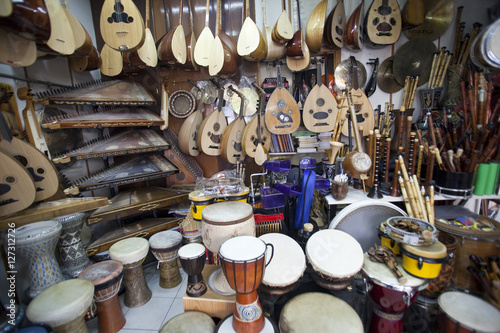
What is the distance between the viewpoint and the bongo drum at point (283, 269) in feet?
5.03

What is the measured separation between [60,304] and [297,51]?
11.2 ft

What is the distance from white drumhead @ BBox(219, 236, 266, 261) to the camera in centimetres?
136

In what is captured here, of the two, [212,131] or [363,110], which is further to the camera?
[212,131]

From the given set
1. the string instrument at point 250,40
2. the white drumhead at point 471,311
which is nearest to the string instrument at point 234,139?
the string instrument at point 250,40

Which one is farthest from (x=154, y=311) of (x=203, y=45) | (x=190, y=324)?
(x=203, y=45)

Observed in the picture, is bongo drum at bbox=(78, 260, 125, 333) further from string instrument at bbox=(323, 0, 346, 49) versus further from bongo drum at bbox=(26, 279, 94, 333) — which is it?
string instrument at bbox=(323, 0, 346, 49)

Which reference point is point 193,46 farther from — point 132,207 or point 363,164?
point 363,164

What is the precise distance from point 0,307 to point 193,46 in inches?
127

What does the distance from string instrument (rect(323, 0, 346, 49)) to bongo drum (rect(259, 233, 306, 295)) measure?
2713 mm

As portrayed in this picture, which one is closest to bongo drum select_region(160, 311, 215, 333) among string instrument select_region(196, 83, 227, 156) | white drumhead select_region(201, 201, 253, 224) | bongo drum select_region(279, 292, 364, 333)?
bongo drum select_region(279, 292, 364, 333)

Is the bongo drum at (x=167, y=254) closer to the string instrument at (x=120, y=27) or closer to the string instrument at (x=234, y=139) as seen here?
the string instrument at (x=234, y=139)

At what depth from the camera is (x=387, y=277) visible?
1546 mm

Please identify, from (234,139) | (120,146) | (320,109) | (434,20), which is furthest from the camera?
(234,139)

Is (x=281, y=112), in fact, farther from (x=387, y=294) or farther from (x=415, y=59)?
(x=387, y=294)
